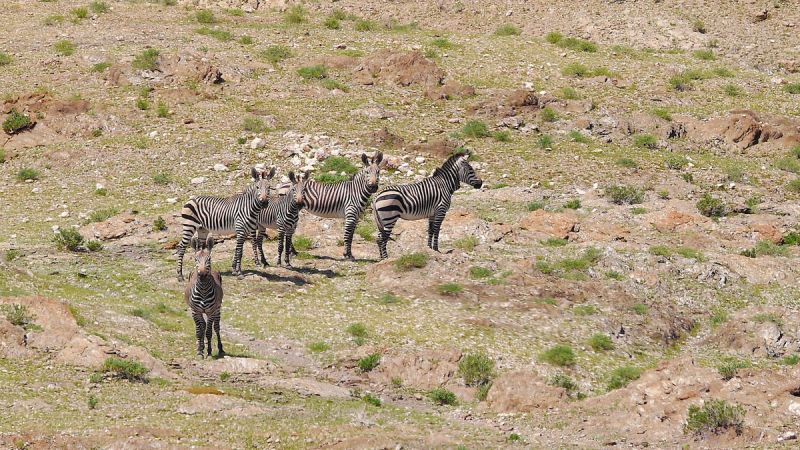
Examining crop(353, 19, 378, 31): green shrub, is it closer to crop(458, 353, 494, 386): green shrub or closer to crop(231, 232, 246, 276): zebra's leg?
crop(231, 232, 246, 276): zebra's leg

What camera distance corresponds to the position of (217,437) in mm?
20438

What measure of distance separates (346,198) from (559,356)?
40.7ft

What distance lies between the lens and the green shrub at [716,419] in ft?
68.1

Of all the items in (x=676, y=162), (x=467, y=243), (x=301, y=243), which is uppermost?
(x=676, y=162)

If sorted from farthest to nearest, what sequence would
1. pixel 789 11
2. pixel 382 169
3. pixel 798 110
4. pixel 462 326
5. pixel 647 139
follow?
1. pixel 789 11
2. pixel 798 110
3. pixel 647 139
4. pixel 382 169
5. pixel 462 326

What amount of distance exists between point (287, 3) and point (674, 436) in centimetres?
5374

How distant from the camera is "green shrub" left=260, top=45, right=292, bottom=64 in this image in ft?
192

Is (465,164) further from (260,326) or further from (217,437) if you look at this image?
(217,437)

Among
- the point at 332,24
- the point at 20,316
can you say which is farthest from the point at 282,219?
the point at 332,24

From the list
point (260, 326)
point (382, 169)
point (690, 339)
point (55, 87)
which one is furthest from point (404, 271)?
point (55, 87)

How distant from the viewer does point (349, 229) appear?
3684 centimetres

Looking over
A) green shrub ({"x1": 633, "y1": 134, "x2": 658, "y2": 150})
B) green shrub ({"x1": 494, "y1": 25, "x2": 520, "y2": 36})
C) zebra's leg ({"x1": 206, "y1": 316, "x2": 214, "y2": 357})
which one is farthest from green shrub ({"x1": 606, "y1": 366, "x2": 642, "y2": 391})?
green shrub ({"x1": 494, "y1": 25, "x2": 520, "y2": 36})

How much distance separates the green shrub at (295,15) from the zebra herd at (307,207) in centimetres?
2941

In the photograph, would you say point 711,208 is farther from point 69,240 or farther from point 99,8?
point 99,8
